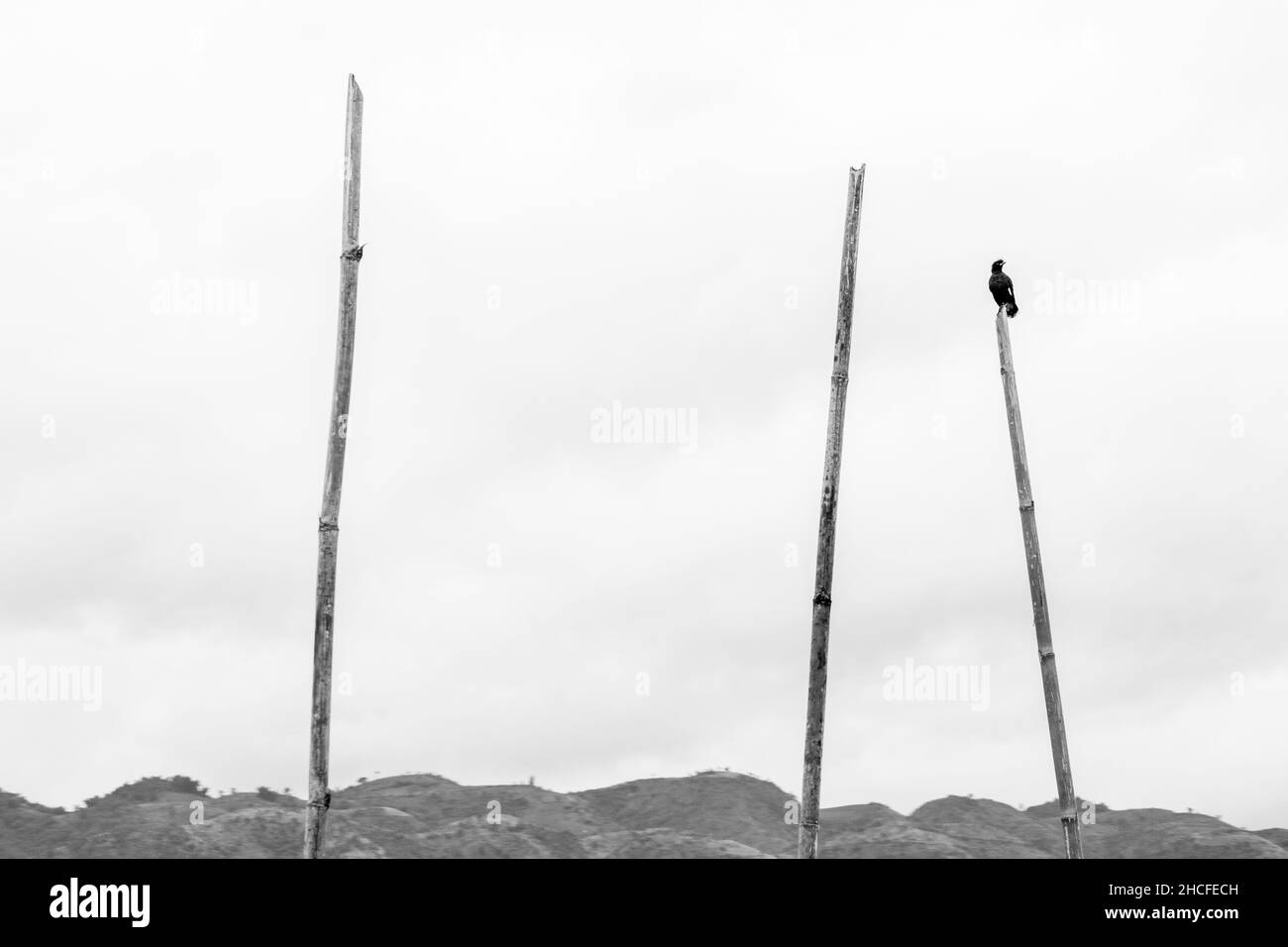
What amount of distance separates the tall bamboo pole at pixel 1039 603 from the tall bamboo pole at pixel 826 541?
298 centimetres

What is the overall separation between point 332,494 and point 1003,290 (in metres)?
9.50

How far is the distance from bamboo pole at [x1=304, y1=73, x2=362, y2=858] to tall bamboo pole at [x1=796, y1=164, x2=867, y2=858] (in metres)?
5.30

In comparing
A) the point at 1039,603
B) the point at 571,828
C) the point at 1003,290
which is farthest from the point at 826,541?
the point at 571,828

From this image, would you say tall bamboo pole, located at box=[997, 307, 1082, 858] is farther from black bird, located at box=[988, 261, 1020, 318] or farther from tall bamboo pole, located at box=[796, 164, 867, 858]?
tall bamboo pole, located at box=[796, 164, 867, 858]

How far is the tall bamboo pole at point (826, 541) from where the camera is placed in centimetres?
1410

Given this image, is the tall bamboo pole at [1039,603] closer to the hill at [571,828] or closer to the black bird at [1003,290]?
the black bird at [1003,290]

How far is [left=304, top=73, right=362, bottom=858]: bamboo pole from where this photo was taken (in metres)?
Result: 13.9

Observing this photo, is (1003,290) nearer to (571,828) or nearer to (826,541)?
(826,541)

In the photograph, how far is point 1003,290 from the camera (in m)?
17.5

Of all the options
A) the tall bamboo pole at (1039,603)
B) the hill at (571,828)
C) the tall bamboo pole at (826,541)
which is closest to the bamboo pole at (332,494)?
the tall bamboo pole at (826,541)

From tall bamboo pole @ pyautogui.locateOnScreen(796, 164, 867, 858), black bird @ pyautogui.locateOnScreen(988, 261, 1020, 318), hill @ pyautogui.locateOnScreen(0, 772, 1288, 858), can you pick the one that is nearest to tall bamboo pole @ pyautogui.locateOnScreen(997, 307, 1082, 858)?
black bird @ pyautogui.locateOnScreen(988, 261, 1020, 318)
